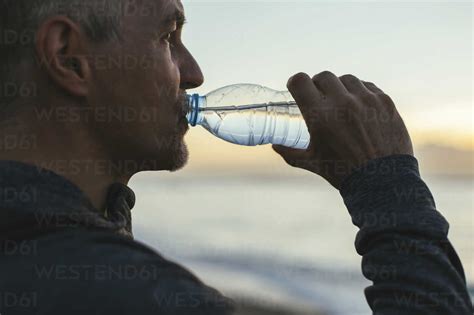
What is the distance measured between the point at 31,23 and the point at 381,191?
3.21 ft

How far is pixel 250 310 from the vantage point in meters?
8.66

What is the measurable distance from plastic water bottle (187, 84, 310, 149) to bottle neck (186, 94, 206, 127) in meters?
0.07

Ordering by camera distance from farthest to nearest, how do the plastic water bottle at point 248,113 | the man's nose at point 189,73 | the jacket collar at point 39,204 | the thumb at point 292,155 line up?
the plastic water bottle at point 248,113 → the man's nose at point 189,73 → the thumb at point 292,155 → the jacket collar at point 39,204

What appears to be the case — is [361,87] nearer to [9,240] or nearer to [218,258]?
[9,240]

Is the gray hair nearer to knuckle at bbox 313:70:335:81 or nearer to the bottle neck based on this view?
knuckle at bbox 313:70:335:81

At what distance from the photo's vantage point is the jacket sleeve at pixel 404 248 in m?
1.70

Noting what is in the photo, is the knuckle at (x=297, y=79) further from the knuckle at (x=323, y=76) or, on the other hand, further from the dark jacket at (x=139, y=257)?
the dark jacket at (x=139, y=257)

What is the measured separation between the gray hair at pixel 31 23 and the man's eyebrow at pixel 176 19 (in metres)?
0.15

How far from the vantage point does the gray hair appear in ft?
6.63

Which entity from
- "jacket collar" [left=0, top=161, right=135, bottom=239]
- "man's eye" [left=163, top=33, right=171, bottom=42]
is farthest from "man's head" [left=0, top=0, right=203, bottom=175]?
"jacket collar" [left=0, top=161, right=135, bottom=239]

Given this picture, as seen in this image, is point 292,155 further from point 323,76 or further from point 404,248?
point 404,248

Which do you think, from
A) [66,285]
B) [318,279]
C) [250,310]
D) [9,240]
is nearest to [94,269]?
[66,285]

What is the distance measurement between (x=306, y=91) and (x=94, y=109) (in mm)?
549

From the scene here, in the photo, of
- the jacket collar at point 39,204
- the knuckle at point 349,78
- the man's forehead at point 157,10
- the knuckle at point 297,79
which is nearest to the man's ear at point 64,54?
the man's forehead at point 157,10
